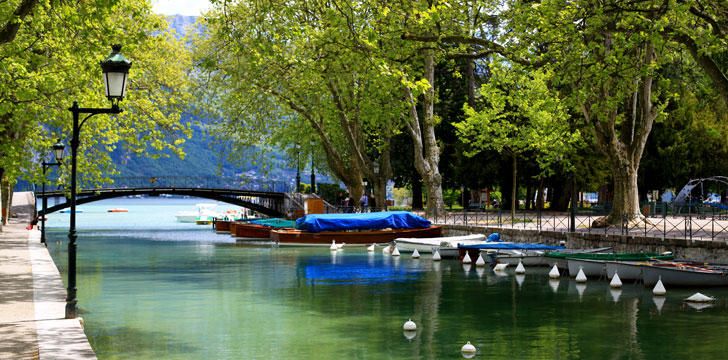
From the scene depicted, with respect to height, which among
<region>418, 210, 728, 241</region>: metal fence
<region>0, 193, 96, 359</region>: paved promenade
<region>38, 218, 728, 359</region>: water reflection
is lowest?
<region>38, 218, 728, 359</region>: water reflection

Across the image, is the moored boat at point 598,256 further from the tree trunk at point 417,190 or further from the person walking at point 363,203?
the tree trunk at point 417,190

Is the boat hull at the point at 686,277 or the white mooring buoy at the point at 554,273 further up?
the boat hull at the point at 686,277

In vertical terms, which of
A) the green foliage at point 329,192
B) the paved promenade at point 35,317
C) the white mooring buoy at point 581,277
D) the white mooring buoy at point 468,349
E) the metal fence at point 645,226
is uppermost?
the green foliage at point 329,192

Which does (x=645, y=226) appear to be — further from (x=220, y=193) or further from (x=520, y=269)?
(x=220, y=193)

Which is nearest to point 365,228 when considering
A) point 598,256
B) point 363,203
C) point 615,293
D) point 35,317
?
point 363,203

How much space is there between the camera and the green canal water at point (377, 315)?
15734 millimetres

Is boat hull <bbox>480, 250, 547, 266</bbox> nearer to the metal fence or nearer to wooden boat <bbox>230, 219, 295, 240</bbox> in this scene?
the metal fence

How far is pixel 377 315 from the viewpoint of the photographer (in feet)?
65.5

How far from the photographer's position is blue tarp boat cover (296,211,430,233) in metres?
46.5

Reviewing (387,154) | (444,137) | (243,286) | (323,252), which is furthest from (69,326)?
(444,137)

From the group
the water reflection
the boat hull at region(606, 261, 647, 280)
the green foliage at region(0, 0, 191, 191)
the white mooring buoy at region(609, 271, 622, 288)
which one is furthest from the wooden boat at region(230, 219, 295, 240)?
the white mooring buoy at region(609, 271, 622, 288)

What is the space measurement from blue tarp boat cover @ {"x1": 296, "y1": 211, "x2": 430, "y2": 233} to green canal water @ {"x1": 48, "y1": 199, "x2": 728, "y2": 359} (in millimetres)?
12130

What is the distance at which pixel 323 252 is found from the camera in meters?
43.2

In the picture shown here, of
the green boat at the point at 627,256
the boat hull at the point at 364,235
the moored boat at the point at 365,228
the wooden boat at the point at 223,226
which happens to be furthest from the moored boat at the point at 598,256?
the wooden boat at the point at 223,226
